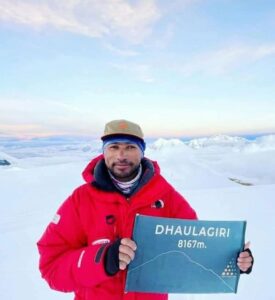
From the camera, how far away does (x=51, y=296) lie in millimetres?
3527

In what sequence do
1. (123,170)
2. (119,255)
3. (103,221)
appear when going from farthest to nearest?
(123,170)
(103,221)
(119,255)

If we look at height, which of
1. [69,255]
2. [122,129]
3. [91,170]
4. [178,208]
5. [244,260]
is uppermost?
[122,129]

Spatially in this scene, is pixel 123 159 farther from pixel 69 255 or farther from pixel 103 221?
pixel 69 255

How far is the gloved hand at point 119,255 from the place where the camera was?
1.65 meters

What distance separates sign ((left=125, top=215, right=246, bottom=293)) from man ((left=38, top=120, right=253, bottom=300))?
0.35 feet

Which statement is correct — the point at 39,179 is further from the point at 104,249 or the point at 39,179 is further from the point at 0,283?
the point at 104,249

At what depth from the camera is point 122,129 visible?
2156 millimetres

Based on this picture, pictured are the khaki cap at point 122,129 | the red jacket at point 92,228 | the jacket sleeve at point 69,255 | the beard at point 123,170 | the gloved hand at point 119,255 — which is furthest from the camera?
the khaki cap at point 122,129

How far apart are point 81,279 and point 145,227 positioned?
18.4 inches

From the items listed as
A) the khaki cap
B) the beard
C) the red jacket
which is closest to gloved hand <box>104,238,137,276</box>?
the red jacket

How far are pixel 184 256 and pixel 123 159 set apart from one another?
2.28 feet

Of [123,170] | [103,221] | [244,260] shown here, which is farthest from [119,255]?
[244,260]

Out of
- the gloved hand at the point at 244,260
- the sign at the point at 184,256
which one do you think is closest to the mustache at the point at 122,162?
the sign at the point at 184,256

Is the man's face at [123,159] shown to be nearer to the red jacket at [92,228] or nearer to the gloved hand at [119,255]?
the red jacket at [92,228]
